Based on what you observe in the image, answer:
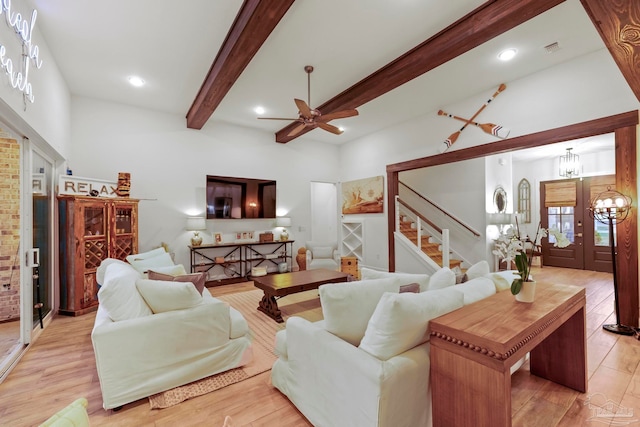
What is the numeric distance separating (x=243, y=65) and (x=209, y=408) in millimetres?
3515

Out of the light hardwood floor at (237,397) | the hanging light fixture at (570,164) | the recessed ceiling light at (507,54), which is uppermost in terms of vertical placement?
the recessed ceiling light at (507,54)

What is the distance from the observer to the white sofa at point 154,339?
6.54 ft

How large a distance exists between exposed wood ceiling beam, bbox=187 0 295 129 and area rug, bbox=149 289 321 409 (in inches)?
127

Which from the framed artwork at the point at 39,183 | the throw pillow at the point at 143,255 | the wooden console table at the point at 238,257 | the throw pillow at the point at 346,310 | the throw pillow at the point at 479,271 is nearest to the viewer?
the throw pillow at the point at 346,310

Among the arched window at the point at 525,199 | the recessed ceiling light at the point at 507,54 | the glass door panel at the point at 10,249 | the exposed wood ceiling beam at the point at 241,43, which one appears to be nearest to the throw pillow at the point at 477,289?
the exposed wood ceiling beam at the point at 241,43

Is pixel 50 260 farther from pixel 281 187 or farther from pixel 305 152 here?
pixel 305 152

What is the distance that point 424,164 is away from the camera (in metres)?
5.51

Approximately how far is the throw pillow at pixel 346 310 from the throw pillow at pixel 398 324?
149mm

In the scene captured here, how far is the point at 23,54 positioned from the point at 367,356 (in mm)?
3834

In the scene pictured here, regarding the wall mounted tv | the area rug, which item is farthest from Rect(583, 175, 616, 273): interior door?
the wall mounted tv

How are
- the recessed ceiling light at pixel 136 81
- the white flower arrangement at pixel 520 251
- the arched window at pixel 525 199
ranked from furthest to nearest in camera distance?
the arched window at pixel 525 199 < the recessed ceiling light at pixel 136 81 < the white flower arrangement at pixel 520 251

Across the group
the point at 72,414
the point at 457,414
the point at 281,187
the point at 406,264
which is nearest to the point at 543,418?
the point at 457,414

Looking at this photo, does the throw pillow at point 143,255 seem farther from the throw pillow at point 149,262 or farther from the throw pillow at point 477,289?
the throw pillow at point 477,289

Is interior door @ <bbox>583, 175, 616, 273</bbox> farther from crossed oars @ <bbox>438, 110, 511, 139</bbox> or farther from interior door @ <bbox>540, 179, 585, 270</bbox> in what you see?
crossed oars @ <bbox>438, 110, 511, 139</bbox>
